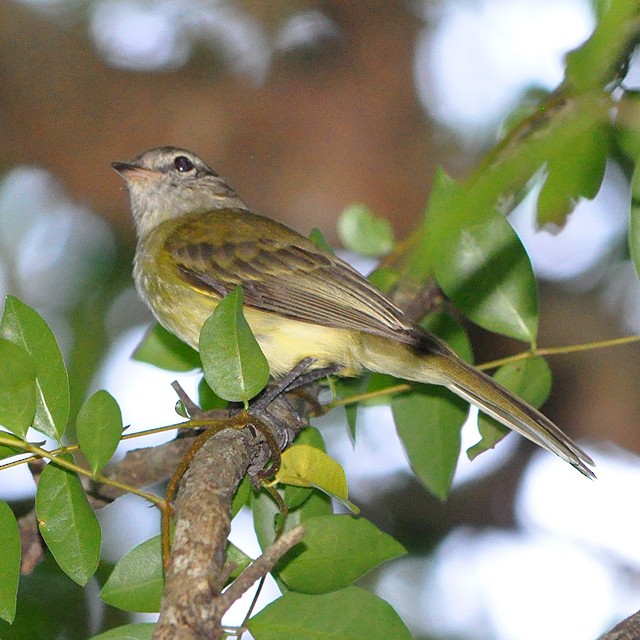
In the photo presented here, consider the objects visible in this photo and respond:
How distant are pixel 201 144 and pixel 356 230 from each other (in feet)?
6.18

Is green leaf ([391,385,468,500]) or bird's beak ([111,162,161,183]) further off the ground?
bird's beak ([111,162,161,183])

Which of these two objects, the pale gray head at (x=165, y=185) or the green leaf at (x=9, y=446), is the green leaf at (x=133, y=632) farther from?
the pale gray head at (x=165, y=185)

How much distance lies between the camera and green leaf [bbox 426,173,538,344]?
2.54 m

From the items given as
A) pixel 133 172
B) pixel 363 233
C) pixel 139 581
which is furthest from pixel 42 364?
pixel 133 172

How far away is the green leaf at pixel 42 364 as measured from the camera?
2.03 meters

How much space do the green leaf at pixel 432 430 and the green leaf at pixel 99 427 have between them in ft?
4.00

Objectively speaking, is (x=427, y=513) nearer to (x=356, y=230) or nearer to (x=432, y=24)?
(x=356, y=230)

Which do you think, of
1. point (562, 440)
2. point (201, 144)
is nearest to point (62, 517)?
point (562, 440)

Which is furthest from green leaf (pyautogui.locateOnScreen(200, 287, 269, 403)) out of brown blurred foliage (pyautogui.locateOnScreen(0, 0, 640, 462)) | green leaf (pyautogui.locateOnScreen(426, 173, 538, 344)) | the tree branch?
brown blurred foliage (pyautogui.locateOnScreen(0, 0, 640, 462))

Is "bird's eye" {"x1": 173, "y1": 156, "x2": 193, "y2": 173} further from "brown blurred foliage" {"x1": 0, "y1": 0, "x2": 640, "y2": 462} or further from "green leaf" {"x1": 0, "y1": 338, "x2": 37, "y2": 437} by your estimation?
"green leaf" {"x1": 0, "y1": 338, "x2": 37, "y2": 437}

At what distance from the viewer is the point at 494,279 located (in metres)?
2.58

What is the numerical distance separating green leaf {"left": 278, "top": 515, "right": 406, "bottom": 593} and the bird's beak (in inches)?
94.9

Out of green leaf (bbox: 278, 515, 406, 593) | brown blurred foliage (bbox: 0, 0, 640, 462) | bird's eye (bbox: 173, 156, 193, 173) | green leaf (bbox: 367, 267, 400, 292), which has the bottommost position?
green leaf (bbox: 278, 515, 406, 593)

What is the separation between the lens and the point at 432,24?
5.20 metres
